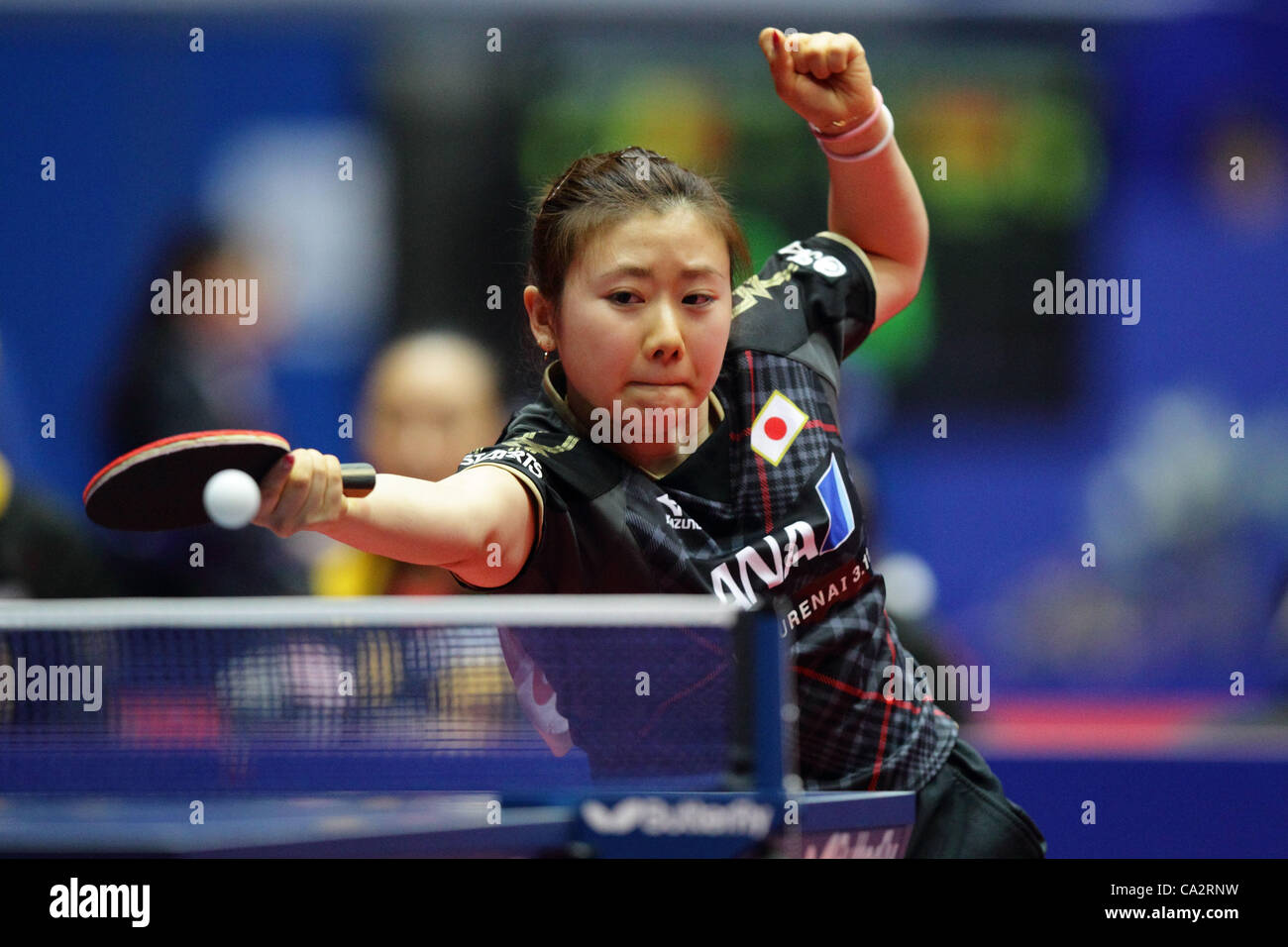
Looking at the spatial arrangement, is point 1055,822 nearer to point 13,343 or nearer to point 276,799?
point 276,799

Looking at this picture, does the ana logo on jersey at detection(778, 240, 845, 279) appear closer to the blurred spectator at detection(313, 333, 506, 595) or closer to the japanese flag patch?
the japanese flag patch

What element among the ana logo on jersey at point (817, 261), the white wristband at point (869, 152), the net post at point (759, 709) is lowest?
the net post at point (759, 709)

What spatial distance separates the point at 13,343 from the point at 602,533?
3.99 metres

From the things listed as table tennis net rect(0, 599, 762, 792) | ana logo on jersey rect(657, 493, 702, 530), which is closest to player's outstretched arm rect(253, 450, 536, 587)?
table tennis net rect(0, 599, 762, 792)

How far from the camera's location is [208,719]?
5.42 ft

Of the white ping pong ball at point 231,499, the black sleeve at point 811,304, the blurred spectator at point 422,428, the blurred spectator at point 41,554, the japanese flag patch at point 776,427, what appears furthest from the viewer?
the blurred spectator at point 41,554

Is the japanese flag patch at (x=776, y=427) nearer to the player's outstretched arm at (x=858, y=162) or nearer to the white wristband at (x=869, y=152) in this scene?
the player's outstretched arm at (x=858, y=162)

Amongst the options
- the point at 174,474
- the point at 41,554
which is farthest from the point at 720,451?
the point at 41,554

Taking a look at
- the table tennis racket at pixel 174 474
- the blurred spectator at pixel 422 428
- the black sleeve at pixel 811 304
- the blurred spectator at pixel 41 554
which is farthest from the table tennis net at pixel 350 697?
the blurred spectator at pixel 41 554

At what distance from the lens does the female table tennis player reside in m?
2.11

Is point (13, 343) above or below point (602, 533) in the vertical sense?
above

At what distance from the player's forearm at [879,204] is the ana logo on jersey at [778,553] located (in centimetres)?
51

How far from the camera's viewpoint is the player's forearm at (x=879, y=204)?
247 cm
